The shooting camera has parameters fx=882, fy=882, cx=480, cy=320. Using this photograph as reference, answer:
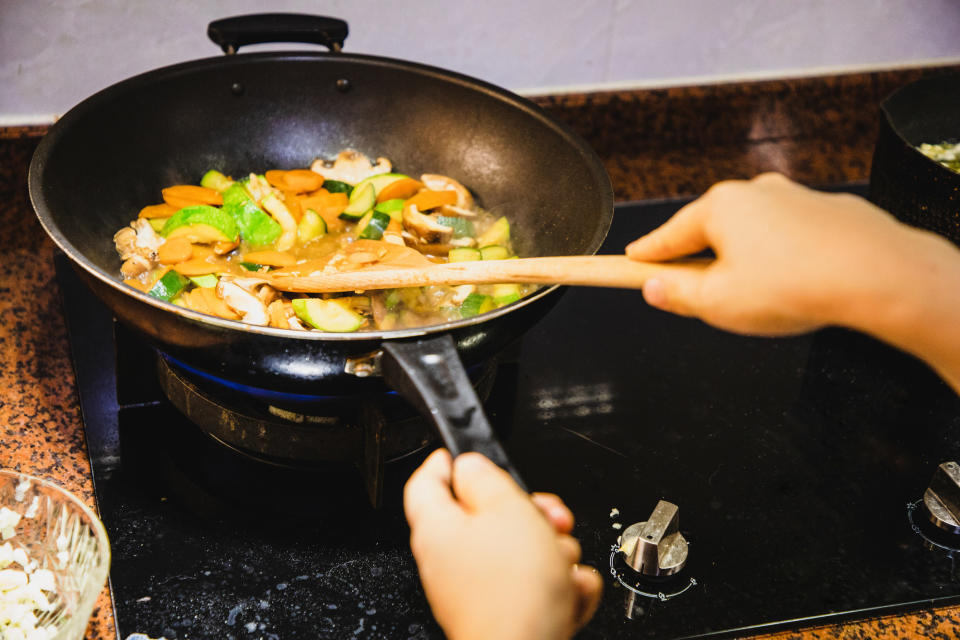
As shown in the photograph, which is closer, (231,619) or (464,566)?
(464,566)

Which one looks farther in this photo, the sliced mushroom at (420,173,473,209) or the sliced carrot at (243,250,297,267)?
the sliced mushroom at (420,173,473,209)

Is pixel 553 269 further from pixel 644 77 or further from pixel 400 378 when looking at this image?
pixel 644 77

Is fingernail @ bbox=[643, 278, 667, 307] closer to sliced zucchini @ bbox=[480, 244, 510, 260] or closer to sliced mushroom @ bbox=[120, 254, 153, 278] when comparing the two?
sliced zucchini @ bbox=[480, 244, 510, 260]

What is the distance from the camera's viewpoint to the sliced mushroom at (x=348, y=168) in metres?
1.24

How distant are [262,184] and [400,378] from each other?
0.58 metres

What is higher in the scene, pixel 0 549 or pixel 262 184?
pixel 262 184

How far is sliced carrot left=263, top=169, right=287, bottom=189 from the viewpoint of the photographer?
123 cm

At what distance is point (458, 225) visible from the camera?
3.86 ft

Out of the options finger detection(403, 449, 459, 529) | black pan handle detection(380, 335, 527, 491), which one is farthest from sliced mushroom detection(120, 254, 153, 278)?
finger detection(403, 449, 459, 529)

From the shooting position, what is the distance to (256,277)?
1.01 m

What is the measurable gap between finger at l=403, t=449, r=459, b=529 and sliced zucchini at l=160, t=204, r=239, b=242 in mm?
645

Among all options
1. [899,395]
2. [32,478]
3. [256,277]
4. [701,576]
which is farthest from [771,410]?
[32,478]

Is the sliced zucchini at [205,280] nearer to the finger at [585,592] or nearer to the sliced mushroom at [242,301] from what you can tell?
the sliced mushroom at [242,301]

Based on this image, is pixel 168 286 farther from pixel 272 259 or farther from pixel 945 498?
pixel 945 498
